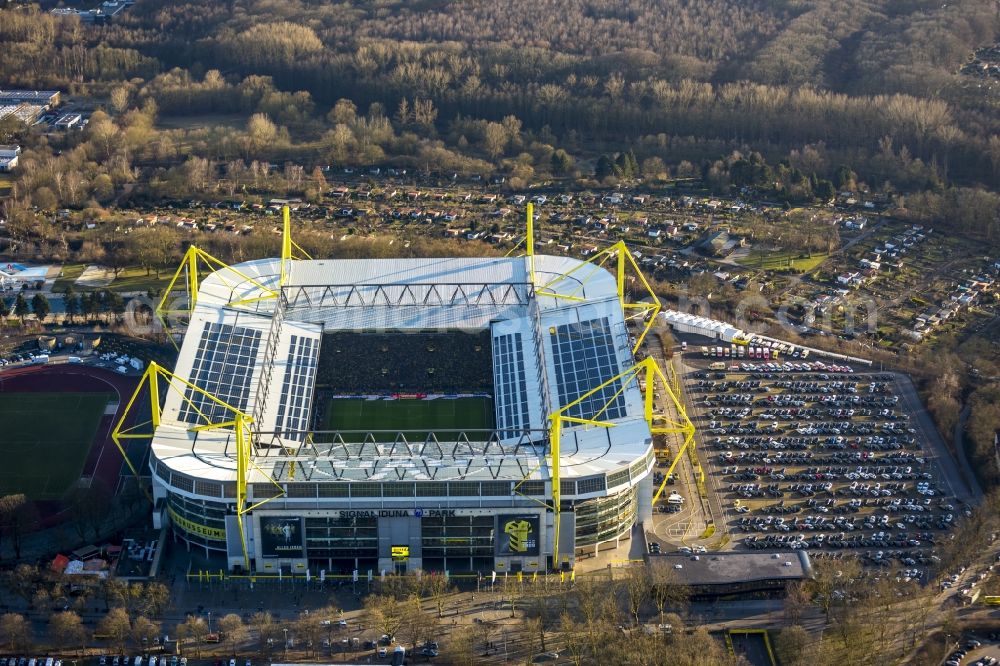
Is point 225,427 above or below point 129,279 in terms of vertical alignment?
above

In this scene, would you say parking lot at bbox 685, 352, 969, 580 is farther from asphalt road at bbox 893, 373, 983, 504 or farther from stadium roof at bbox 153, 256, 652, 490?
stadium roof at bbox 153, 256, 652, 490

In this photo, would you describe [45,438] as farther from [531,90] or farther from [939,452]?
[531,90]

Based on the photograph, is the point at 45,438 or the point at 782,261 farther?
the point at 782,261

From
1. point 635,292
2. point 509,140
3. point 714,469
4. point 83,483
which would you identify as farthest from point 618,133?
point 83,483

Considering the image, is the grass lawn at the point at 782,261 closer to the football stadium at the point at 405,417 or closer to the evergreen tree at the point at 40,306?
the football stadium at the point at 405,417

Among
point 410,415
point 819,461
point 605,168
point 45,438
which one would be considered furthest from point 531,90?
point 45,438

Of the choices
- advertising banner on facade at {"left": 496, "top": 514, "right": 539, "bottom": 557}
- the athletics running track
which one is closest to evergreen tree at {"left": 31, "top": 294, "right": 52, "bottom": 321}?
the athletics running track

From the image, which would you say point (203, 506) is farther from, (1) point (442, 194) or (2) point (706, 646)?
(1) point (442, 194)
